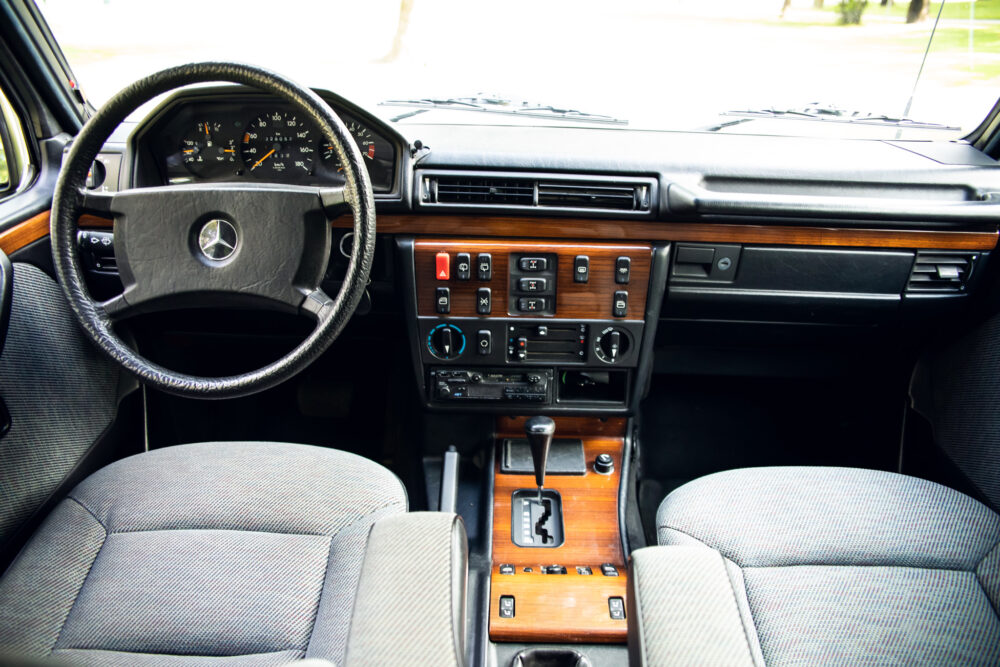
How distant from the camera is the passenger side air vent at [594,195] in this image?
171 cm

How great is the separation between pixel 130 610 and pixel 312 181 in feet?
3.59

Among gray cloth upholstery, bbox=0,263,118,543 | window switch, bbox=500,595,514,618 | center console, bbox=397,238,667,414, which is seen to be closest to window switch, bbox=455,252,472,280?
center console, bbox=397,238,667,414

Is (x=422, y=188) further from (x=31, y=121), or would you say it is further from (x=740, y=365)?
(x=740, y=365)

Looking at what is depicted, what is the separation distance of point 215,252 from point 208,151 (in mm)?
527

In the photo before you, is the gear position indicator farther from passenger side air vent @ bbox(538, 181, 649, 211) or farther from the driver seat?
passenger side air vent @ bbox(538, 181, 649, 211)

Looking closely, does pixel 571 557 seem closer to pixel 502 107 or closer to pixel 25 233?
pixel 502 107

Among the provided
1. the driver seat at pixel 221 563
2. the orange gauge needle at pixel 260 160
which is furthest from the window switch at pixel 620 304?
the orange gauge needle at pixel 260 160

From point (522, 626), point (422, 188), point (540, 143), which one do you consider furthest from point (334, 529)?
point (540, 143)

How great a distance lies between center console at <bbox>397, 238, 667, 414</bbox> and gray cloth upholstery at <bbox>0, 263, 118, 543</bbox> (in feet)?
2.81

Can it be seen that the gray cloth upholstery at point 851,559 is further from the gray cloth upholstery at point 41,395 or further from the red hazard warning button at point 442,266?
the gray cloth upholstery at point 41,395

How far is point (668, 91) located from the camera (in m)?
2.03

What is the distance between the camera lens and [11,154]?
1.78 meters

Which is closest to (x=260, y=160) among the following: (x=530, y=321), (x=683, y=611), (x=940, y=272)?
(x=530, y=321)

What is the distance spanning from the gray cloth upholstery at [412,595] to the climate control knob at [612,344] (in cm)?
83
